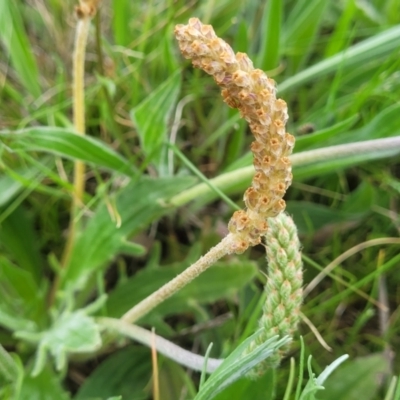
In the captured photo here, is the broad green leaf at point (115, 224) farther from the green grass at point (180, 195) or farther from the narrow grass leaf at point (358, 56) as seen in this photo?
the narrow grass leaf at point (358, 56)

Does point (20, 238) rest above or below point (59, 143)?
below

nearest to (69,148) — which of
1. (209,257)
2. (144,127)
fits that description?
(144,127)

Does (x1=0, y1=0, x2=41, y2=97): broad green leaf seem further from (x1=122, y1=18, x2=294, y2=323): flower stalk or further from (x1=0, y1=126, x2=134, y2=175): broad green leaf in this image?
(x1=122, y1=18, x2=294, y2=323): flower stalk

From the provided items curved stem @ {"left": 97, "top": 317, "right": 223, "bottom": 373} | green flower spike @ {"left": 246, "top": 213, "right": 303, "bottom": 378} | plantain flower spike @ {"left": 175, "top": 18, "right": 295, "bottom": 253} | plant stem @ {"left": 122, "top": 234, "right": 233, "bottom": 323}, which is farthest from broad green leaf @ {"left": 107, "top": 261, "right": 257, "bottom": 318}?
plantain flower spike @ {"left": 175, "top": 18, "right": 295, "bottom": 253}

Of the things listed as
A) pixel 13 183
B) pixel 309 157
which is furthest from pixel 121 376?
pixel 309 157

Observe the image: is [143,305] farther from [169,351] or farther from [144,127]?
[144,127]

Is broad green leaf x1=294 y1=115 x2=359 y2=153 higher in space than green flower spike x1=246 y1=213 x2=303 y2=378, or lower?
higher

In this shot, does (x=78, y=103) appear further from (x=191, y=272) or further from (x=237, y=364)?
(x=237, y=364)
